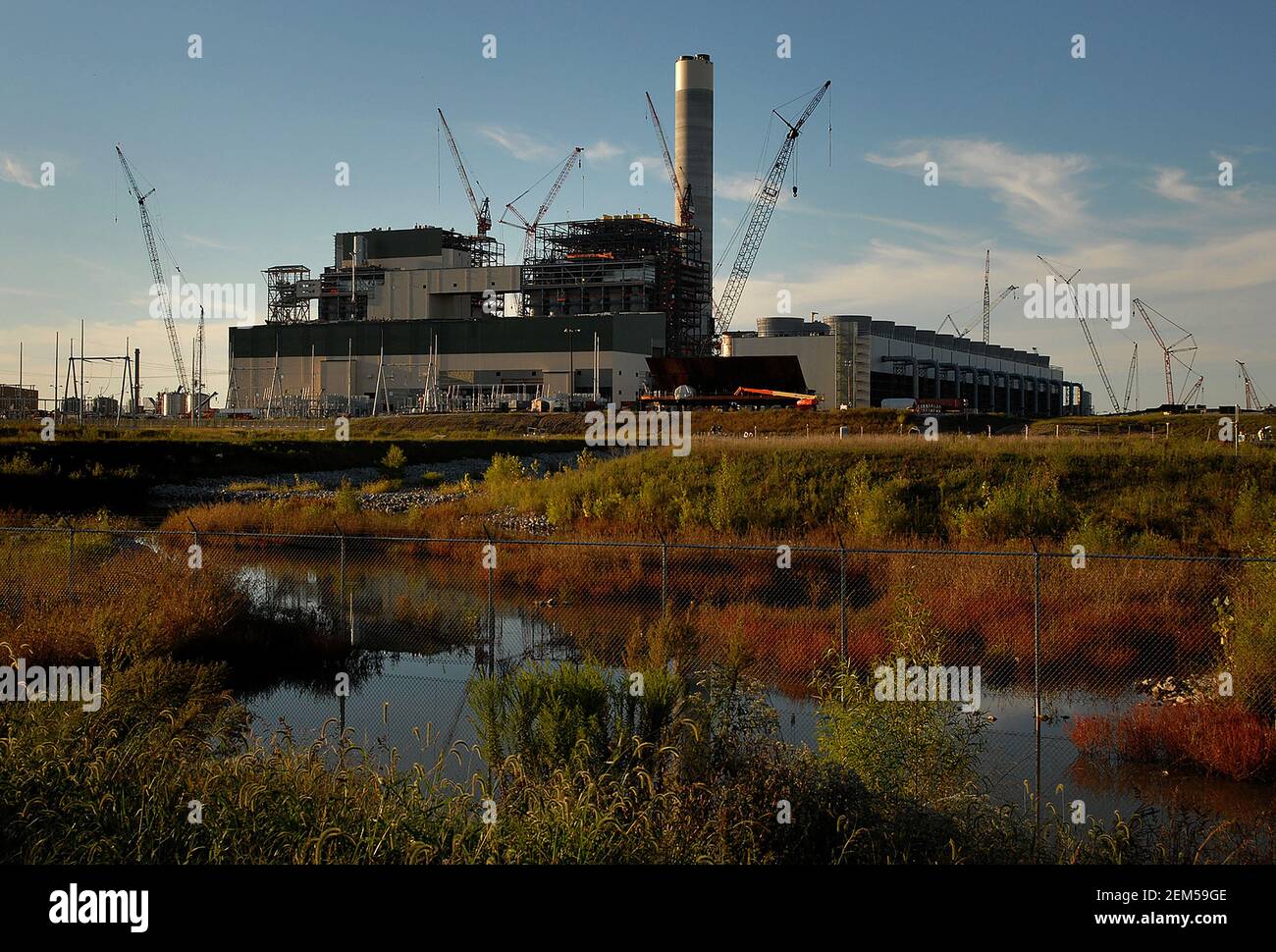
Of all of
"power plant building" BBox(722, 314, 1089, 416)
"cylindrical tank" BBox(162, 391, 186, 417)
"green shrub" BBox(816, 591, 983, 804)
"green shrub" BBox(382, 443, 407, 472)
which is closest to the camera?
"green shrub" BBox(816, 591, 983, 804)

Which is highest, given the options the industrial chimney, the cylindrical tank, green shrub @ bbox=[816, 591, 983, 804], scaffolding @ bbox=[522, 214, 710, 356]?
the industrial chimney

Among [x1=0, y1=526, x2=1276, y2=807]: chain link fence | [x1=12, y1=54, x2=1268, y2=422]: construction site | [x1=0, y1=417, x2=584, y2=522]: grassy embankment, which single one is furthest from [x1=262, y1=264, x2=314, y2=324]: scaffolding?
[x1=0, y1=526, x2=1276, y2=807]: chain link fence

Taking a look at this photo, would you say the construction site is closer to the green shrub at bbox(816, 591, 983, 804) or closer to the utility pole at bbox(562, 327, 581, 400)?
the utility pole at bbox(562, 327, 581, 400)

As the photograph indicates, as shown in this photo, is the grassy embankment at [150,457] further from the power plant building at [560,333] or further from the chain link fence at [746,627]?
the power plant building at [560,333]

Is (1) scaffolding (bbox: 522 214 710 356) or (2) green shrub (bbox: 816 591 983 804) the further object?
(1) scaffolding (bbox: 522 214 710 356)

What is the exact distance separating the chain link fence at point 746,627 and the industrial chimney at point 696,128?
109 meters

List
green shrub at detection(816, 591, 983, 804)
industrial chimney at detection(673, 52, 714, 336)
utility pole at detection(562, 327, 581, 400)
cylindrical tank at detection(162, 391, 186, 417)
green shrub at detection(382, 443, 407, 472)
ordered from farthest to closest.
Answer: cylindrical tank at detection(162, 391, 186, 417) → industrial chimney at detection(673, 52, 714, 336) → utility pole at detection(562, 327, 581, 400) → green shrub at detection(382, 443, 407, 472) → green shrub at detection(816, 591, 983, 804)

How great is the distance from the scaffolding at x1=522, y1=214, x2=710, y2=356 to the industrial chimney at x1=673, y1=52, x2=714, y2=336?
15.1 feet

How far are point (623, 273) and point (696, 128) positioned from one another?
2084 cm

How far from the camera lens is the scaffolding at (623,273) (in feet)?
421

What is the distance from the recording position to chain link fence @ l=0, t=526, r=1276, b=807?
49.6ft

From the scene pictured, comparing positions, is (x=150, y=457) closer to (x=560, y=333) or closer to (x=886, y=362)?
(x=560, y=333)

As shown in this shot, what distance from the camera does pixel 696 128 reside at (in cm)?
13125
